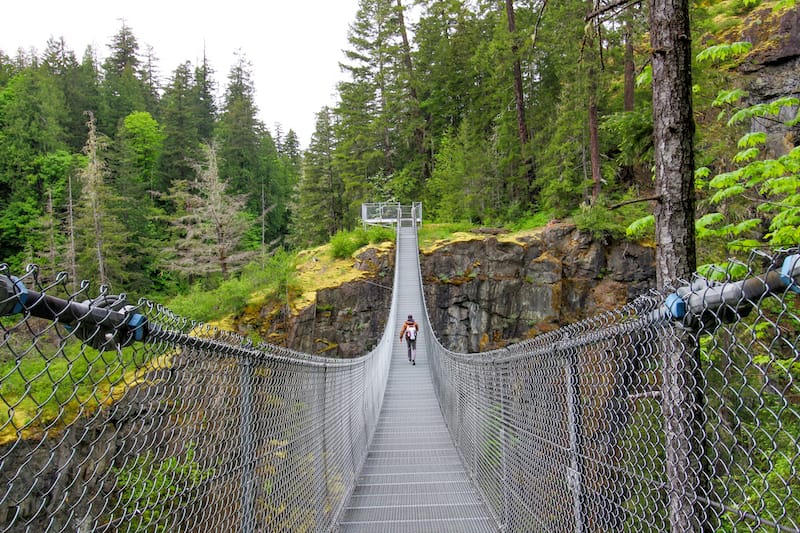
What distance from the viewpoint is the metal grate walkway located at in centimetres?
393

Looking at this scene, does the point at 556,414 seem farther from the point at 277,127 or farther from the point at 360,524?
the point at 277,127

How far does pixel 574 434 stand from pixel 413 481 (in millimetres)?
3239

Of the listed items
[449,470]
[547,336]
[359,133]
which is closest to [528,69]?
[359,133]

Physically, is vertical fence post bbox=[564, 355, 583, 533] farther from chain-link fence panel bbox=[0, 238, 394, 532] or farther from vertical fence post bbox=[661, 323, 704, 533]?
chain-link fence panel bbox=[0, 238, 394, 532]

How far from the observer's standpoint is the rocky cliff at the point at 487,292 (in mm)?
13172

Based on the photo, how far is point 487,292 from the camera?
14.4m

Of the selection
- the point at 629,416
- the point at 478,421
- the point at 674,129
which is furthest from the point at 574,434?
the point at 674,129

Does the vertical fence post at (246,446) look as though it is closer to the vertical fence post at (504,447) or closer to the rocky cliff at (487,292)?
the vertical fence post at (504,447)

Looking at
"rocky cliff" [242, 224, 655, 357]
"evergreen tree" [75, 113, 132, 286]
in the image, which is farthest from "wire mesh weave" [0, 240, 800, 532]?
"evergreen tree" [75, 113, 132, 286]

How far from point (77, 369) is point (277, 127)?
61678 millimetres

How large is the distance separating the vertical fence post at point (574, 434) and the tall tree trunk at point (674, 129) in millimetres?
2214

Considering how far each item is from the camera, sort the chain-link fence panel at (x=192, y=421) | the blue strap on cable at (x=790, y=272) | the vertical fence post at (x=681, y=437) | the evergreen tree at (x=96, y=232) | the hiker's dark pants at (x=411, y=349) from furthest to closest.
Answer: the evergreen tree at (x=96, y=232) → the hiker's dark pants at (x=411, y=349) → the vertical fence post at (x=681, y=437) → the chain-link fence panel at (x=192, y=421) → the blue strap on cable at (x=790, y=272)

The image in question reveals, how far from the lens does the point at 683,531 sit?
5.26 feet

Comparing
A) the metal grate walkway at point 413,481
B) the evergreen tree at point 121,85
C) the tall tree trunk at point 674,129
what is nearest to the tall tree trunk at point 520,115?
the metal grate walkway at point 413,481
